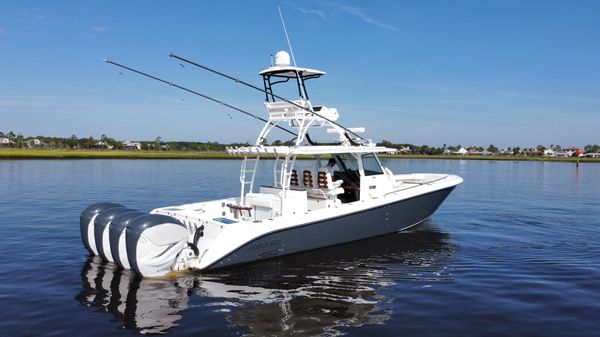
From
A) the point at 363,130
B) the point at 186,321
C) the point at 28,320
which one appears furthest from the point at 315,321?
the point at 363,130

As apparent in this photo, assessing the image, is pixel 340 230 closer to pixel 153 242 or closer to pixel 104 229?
pixel 153 242

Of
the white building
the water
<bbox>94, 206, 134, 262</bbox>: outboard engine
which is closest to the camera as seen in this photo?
the water

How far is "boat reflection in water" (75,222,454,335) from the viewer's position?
6.97 metres

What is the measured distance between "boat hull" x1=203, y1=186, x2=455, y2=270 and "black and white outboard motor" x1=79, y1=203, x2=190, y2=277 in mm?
938

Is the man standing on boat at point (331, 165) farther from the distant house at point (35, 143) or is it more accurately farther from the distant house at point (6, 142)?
the distant house at point (6, 142)

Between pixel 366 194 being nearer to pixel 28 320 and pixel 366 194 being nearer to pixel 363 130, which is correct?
pixel 363 130

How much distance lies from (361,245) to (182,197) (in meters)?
14.1

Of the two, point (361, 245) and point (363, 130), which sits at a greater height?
point (363, 130)

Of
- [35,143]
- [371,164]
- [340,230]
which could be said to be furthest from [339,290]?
[35,143]

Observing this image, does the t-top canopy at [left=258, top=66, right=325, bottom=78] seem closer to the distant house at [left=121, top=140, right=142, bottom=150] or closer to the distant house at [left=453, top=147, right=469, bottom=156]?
the distant house at [left=121, top=140, right=142, bottom=150]

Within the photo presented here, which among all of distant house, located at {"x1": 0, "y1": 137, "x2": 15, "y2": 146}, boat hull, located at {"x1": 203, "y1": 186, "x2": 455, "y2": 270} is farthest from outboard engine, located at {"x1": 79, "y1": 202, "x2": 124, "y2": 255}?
distant house, located at {"x1": 0, "y1": 137, "x2": 15, "y2": 146}

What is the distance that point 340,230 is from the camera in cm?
1114

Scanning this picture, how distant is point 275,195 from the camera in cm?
1141

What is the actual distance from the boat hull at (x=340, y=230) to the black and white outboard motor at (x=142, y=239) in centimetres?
94
